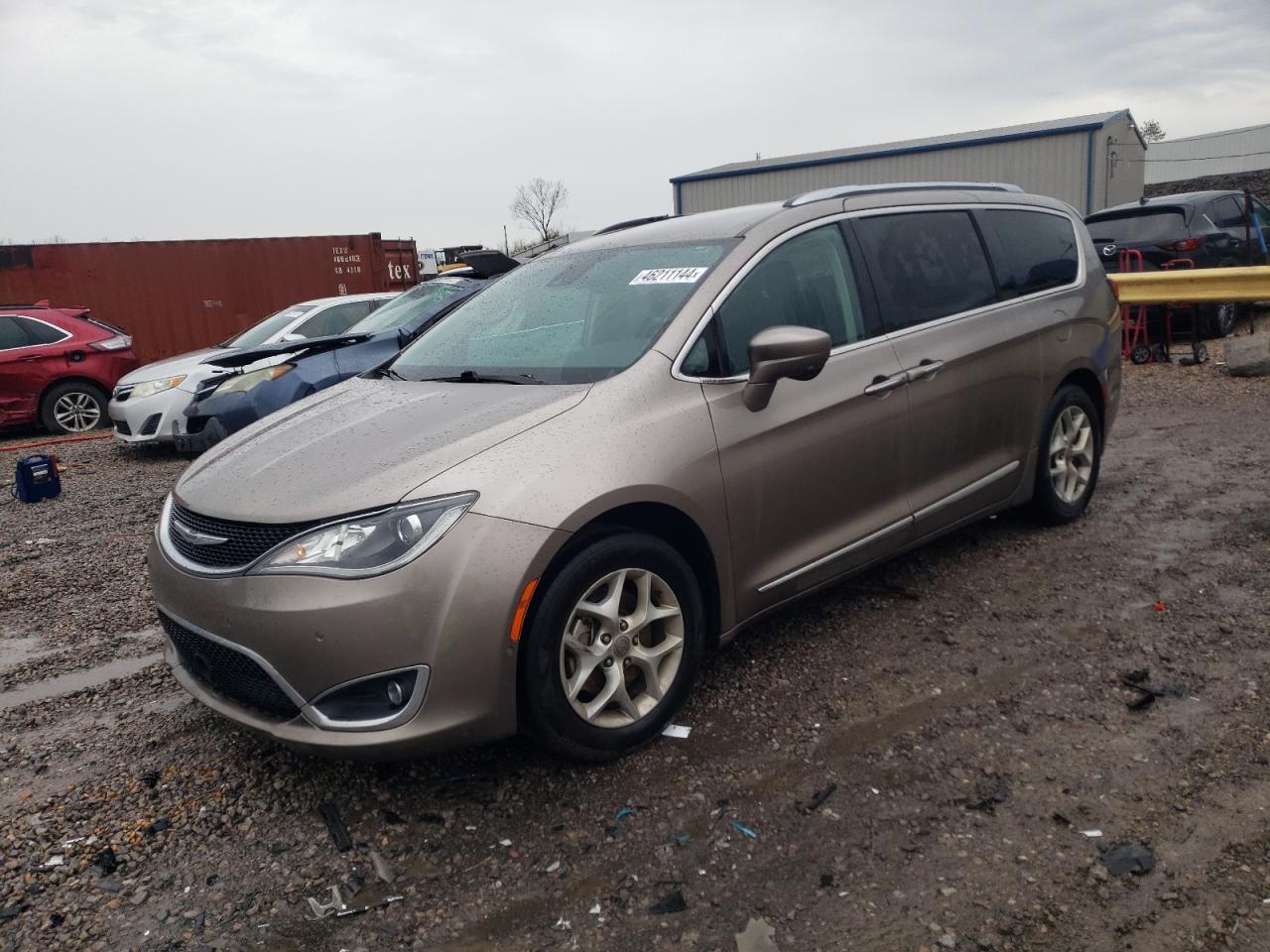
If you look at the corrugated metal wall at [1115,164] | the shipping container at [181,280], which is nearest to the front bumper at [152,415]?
the shipping container at [181,280]

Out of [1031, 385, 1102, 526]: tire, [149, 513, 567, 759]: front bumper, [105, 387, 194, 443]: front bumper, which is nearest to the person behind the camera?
[149, 513, 567, 759]: front bumper

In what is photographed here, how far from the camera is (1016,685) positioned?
3494mm

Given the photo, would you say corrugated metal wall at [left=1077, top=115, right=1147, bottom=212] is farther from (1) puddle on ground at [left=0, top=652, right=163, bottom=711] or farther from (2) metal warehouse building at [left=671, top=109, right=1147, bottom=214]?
(1) puddle on ground at [left=0, top=652, right=163, bottom=711]

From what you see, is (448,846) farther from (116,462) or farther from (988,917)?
(116,462)

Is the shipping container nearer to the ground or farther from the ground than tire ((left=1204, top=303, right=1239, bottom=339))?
farther from the ground

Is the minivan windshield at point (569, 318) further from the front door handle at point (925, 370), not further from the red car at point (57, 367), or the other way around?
the red car at point (57, 367)

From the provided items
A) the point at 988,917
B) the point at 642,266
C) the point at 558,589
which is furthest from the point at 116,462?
the point at 988,917

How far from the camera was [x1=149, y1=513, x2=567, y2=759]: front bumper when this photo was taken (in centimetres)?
262

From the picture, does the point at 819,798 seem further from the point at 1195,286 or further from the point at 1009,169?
the point at 1009,169

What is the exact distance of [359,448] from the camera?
3066mm

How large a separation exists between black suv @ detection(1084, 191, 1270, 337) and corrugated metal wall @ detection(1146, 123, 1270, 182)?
30.5m

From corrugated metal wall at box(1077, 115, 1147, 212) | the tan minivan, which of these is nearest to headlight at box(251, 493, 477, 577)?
the tan minivan

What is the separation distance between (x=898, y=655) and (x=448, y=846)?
192cm

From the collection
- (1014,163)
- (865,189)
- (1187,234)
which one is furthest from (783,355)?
(1014,163)
